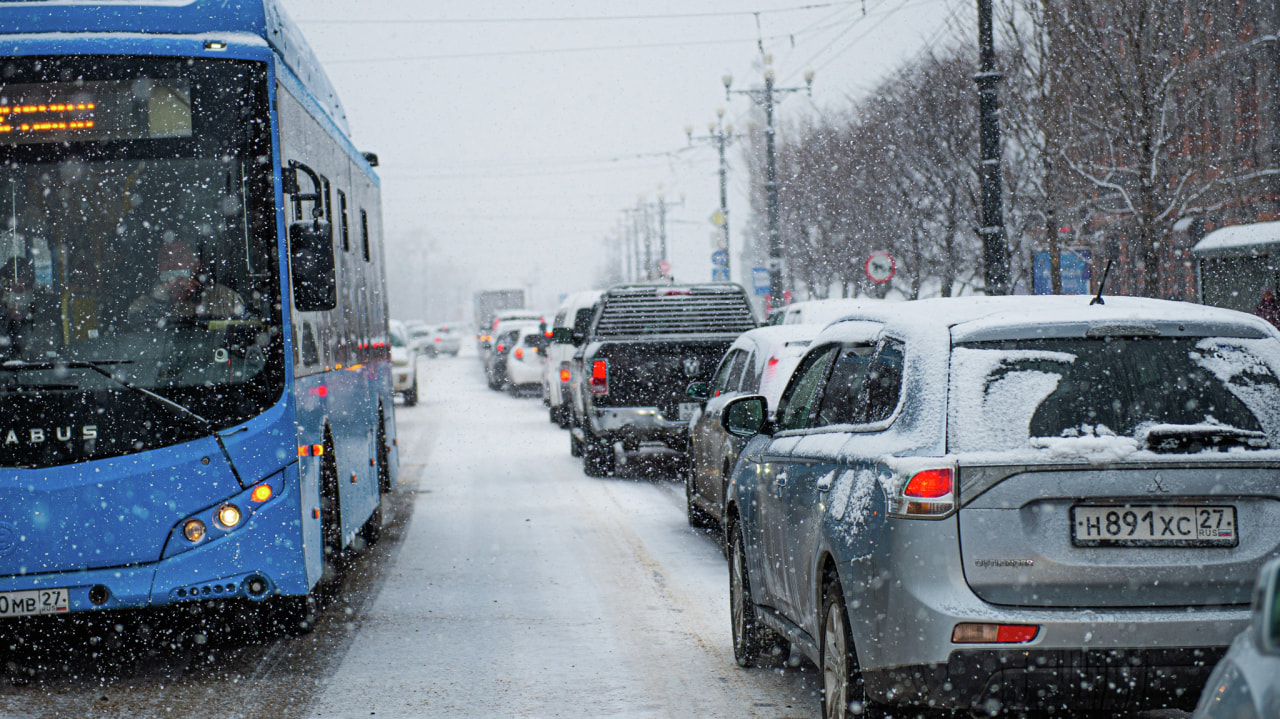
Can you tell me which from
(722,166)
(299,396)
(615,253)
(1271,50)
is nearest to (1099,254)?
(1271,50)

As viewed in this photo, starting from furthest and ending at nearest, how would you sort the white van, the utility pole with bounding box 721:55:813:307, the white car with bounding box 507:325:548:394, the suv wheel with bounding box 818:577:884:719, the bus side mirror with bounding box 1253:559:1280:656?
the white car with bounding box 507:325:548:394, the utility pole with bounding box 721:55:813:307, the white van, the suv wheel with bounding box 818:577:884:719, the bus side mirror with bounding box 1253:559:1280:656

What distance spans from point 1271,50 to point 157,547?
24094mm

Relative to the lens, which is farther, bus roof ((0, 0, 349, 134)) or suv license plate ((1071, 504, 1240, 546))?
bus roof ((0, 0, 349, 134))

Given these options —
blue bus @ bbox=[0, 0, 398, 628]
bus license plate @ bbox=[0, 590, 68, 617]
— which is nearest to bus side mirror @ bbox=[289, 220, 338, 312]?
blue bus @ bbox=[0, 0, 398, 628]

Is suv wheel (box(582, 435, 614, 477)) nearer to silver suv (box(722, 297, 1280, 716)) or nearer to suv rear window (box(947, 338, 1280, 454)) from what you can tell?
silver suv (box(722, 297, 1280, 716))

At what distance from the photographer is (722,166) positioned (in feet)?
157

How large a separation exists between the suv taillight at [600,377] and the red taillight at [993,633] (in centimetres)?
1204

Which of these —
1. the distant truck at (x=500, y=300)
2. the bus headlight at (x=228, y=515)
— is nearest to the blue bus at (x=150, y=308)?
the bus headlight at (x=228, y=515)

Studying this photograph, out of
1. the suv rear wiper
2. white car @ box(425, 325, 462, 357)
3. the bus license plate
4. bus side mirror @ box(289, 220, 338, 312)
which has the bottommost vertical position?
white car @ box(425, 325, 462, 357)

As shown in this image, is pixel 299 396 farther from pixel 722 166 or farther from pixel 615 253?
pixel 615 253

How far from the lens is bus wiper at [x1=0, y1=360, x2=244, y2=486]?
7117 mm

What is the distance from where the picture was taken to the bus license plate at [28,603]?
23.0 feet

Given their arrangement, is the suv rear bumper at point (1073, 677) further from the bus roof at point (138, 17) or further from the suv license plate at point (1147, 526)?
the bus roof at point (138, 17)

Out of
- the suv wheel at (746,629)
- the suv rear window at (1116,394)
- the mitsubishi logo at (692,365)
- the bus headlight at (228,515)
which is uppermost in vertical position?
the suv rear window at (1116,394)
